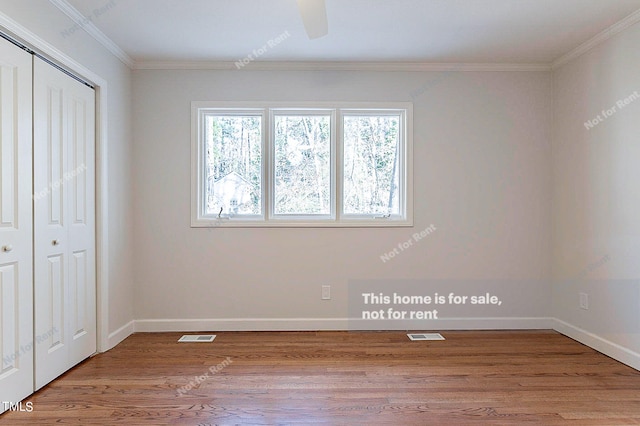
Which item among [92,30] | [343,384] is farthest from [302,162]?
[343,384]

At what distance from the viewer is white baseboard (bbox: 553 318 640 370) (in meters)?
3.11

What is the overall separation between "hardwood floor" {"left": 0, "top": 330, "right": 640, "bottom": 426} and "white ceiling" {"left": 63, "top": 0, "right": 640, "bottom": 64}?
2.47 meters

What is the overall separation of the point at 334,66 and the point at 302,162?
3.03ft

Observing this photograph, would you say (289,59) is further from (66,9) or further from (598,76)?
(598,76)

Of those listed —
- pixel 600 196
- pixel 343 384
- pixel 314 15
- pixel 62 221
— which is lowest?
pixel 343 384

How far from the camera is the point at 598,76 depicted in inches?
136

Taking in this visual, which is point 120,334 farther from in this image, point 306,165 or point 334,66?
point 334,66

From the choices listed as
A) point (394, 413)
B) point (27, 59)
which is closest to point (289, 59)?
point (27, 59)

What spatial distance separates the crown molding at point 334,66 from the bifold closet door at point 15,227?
1.56 m

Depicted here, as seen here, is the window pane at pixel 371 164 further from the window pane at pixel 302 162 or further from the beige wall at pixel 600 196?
the beige wall at pixel 600 196

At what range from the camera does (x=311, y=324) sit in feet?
13.3

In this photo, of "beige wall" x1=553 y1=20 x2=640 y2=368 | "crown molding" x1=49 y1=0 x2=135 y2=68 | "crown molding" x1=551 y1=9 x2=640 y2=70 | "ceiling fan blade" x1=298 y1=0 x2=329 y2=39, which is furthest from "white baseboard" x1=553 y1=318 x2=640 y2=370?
"crown molding" x1=49 y1=0 x2=135 y2=68

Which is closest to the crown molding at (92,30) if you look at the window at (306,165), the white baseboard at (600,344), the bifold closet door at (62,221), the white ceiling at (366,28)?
the white ceiling at (366,28)

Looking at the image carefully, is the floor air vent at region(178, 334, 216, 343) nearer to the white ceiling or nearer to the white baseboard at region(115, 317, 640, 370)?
the white baseboard at region(115, 317, 640, 370)
